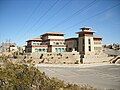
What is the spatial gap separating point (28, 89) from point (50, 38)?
191ft

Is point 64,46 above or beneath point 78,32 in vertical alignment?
beneath

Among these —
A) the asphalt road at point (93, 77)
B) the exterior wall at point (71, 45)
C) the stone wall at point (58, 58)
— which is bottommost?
the asphalt road at point (93, 77)

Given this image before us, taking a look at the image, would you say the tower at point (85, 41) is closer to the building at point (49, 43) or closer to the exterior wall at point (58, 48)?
the exterior wall at point (58, 48)

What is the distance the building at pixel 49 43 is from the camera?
6372 cm

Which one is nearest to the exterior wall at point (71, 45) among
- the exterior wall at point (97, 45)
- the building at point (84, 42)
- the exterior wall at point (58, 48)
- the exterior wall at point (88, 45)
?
the building at point (84, 42)

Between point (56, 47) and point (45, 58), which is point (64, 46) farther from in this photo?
point (45, 58)

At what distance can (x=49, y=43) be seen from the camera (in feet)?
217

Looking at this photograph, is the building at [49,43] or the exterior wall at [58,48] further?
the building at [49,43]

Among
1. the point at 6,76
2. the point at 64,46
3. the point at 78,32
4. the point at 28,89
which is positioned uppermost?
the point at 78,32

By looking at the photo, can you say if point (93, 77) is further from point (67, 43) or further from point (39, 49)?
point (67, 43)

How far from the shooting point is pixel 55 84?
9.34 m

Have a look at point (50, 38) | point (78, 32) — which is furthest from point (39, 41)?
point (78, 32)

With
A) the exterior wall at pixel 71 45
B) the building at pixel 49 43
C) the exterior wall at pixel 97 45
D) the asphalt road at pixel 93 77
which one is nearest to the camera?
the asphalt road at pixel 93 77

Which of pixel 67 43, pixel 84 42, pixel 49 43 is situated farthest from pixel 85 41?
pixel 49 43
